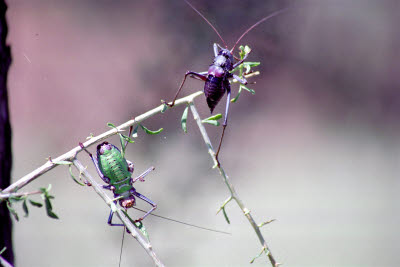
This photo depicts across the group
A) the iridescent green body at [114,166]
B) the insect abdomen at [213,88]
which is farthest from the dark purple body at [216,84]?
the iridescent green body at [114,166]

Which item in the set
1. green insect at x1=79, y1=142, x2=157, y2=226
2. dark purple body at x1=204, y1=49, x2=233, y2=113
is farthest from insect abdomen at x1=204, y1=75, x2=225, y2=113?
green insect at x1=79, y1=142, x2=157, y2=226

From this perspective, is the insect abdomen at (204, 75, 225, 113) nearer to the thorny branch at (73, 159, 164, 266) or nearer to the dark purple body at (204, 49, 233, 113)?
the dark purple body at (204, 49, 233, 113)

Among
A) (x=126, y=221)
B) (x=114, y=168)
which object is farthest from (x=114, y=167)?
(x=126, y=221)

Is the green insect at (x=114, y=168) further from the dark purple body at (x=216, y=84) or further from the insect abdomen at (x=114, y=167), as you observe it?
the dark purple body at (x=216, y=84)

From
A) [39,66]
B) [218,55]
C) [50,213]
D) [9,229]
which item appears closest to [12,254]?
[9,229]

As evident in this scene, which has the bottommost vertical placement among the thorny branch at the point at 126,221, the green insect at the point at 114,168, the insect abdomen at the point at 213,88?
the thorny branch at the point at 126,221

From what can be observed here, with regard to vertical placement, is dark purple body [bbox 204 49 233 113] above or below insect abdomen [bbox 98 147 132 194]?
above

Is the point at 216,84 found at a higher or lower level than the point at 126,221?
higher

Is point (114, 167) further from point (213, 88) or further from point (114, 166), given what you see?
point (213, 88)
